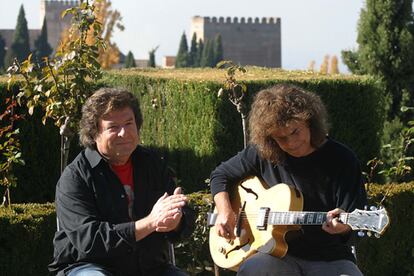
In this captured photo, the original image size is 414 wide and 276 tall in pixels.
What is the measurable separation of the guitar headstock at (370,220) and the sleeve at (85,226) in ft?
3.19

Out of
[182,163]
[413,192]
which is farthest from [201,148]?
[413,192]

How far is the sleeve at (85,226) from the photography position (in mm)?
4324

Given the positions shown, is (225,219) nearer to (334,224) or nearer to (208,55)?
(334,224)

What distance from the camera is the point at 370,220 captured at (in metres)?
4.27

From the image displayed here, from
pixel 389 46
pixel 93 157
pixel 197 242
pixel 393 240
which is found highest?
pixel 389 46

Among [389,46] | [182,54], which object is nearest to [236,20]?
[182,54]

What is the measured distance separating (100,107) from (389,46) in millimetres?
10907

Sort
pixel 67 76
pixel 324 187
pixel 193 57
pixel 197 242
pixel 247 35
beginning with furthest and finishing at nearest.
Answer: pixel 247 35, pixel 193 57, pixel 67 76, pixel 197 242, pixel 324 187

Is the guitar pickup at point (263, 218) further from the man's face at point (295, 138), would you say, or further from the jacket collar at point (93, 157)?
the jacket collar at point (93, 157)

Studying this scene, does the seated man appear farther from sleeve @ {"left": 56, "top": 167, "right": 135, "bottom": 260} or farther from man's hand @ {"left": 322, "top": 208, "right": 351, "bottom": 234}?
man's hand @ {"left": 322, "top": 208, "right": 351, "bottom": 234}

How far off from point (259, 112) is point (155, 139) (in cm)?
651

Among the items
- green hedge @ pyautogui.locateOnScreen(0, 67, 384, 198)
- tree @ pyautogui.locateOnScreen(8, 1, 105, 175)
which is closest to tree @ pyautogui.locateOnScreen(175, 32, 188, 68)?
green hedge @ pyautogui.locateOnScreen(0, 67, 384, 198)

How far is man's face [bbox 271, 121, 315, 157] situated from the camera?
4.71 metres

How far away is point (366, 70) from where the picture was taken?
49.4 ft
